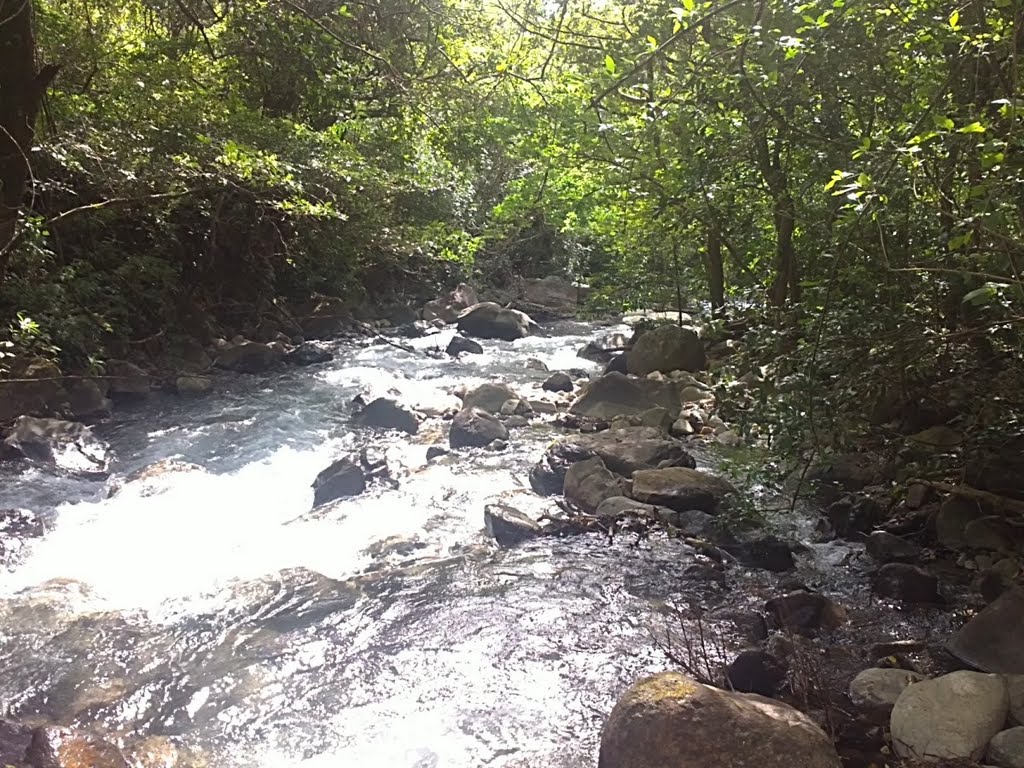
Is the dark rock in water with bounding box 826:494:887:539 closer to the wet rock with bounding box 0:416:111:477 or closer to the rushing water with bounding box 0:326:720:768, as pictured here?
the rushing water with bounding box 0:326:720:768

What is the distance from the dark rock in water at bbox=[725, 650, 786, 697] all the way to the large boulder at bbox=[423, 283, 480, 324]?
14070 millimetres

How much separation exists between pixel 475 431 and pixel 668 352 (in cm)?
393

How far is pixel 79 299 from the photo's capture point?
32.7ft

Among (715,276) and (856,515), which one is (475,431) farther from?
(715,276)

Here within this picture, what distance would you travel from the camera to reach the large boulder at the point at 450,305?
17781 mm

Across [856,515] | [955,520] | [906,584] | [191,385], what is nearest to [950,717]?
[906,584]

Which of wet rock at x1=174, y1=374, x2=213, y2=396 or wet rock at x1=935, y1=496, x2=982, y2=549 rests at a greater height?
wet rock at x1=935, y1=496, x2=982, y2=549

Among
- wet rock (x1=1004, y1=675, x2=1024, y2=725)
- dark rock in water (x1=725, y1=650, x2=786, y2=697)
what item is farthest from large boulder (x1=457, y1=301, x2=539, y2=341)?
wet rock (x1=1004, y1=675, x2=1024, y2=725)

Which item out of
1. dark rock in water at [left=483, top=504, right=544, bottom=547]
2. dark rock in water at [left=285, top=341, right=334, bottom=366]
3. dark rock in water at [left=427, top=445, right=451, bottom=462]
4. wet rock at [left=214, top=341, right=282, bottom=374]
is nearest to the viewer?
dark rock in water at [left=483, top=504, right=544, bottom=547]

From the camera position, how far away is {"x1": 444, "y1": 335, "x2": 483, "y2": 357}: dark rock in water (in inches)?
562

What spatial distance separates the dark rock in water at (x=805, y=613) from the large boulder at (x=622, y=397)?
16.2ft

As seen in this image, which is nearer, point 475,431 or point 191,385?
point 475,431

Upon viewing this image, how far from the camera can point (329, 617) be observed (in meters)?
4.88

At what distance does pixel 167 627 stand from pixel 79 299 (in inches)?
267
